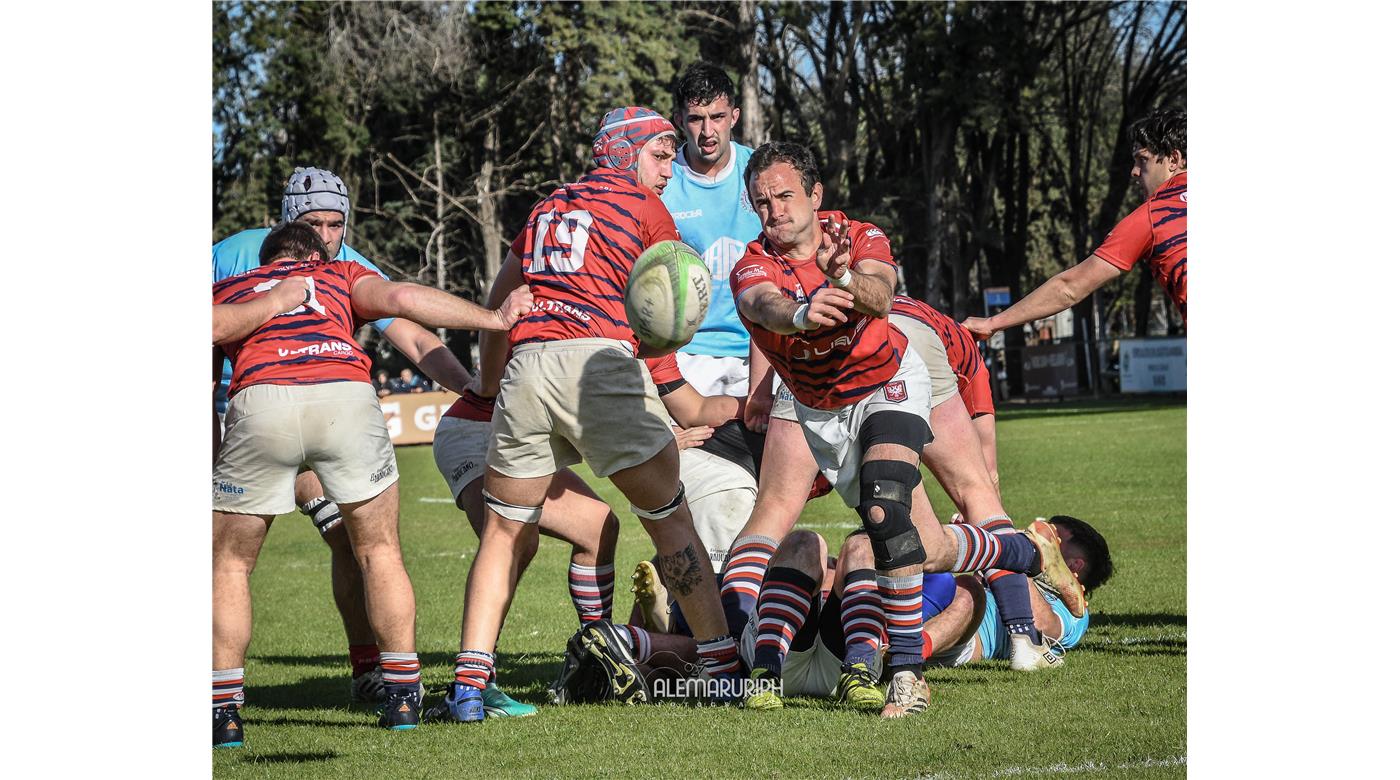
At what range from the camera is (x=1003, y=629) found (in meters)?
6.34

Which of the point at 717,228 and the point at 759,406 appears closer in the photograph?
the point at 759,406

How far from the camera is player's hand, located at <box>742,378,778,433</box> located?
6.35 m

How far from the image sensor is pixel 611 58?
32406 millimetres

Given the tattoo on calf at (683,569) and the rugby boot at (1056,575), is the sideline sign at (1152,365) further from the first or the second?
the tattoo on calf at (683,569)

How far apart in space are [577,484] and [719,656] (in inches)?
45.7

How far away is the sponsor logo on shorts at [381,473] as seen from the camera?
5086 millimetres

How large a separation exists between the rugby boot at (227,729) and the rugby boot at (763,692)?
1.79 metres

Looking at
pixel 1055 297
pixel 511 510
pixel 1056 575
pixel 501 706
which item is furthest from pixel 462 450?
pixel 1055 297

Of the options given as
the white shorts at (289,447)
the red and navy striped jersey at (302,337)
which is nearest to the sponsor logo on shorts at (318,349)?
the red and navy striped jersey at (302,337)

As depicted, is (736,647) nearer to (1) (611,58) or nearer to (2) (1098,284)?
(2) (1098,284)

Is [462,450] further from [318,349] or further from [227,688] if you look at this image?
[227,688]

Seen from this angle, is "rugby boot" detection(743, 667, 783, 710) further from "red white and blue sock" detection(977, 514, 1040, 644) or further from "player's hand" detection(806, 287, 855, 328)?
"player's hand" detection(806, 287, 855, 328)

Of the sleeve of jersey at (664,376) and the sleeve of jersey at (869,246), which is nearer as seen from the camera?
the sleeve of jersey at (869,246)
